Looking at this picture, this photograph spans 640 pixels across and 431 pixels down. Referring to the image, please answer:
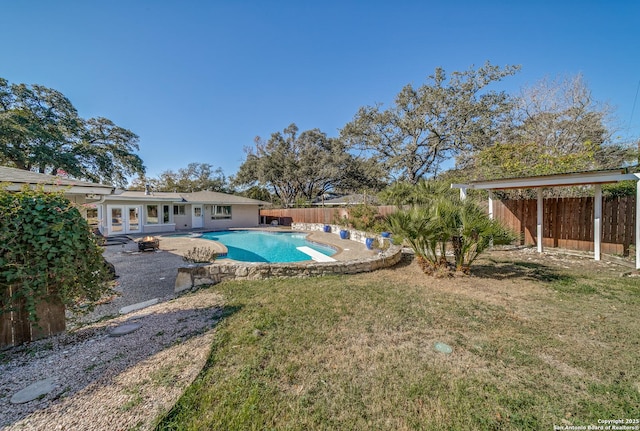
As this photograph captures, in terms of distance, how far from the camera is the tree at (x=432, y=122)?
1980 centimetres

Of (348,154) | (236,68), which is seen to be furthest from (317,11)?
(348,154)

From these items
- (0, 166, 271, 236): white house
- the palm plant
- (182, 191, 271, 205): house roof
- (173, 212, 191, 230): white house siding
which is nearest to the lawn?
the palm plant

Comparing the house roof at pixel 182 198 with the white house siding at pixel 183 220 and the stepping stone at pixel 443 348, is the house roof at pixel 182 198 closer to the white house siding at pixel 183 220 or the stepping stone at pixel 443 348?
the white house siding at pixel 183 220

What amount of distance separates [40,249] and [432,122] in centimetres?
2399

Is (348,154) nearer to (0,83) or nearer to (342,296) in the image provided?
(342,296)

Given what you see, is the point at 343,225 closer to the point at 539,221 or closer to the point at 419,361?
the point at 539,221

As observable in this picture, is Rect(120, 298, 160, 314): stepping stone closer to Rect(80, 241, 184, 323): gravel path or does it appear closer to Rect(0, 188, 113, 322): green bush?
Rect(80, 241, 184, 323): gravel path

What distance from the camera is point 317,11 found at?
10.5m

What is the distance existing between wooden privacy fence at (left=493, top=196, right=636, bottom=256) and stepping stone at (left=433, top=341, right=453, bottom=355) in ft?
29.7

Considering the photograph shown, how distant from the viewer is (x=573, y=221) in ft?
29.6

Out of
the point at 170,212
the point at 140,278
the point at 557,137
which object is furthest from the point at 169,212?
the point at 557,137

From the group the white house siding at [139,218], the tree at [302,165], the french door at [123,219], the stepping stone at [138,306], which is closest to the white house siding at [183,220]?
the white house siding at [139,218]

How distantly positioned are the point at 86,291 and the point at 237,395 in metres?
2.56

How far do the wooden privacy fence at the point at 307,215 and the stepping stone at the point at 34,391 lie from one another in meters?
13.6
